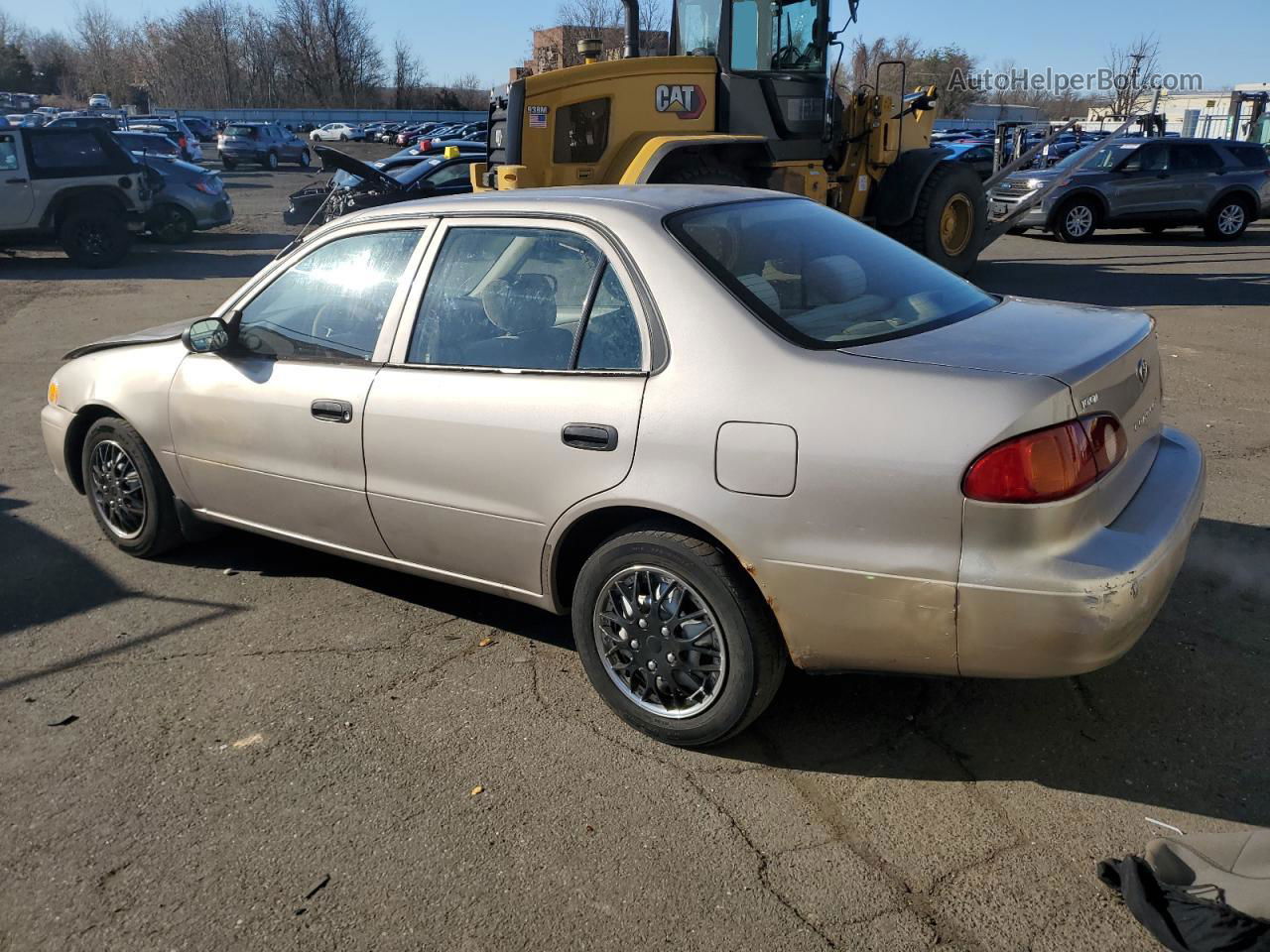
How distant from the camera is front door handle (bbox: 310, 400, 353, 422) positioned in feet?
12.8

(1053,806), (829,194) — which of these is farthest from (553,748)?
(829,194)

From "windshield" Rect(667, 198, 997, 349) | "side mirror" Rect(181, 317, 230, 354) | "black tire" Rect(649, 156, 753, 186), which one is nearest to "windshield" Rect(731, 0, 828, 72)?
"black tire" Rect(649, 156, 753, 186)

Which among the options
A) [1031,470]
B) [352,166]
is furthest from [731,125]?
[1031,470]

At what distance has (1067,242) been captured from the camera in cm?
1811

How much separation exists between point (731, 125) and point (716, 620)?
8360 millimetres

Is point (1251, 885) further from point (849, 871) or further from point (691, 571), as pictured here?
point (691, 571)

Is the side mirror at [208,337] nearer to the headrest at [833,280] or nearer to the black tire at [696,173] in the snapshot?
the headrest at [833,280]

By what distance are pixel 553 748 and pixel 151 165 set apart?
18359mm

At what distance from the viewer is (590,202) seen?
3.62m

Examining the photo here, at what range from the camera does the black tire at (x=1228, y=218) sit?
58.8 ft

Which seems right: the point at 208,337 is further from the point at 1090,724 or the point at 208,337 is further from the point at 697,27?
the point at 697,27

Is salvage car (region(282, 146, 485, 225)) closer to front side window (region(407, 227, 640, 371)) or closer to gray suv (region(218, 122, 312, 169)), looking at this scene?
Answer: front side window (region(407, 227, 640, 371))

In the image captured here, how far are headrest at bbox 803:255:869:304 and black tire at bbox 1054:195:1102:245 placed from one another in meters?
16.0

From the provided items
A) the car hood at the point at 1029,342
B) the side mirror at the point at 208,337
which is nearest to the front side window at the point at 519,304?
the car hood at the point at 1029,342
